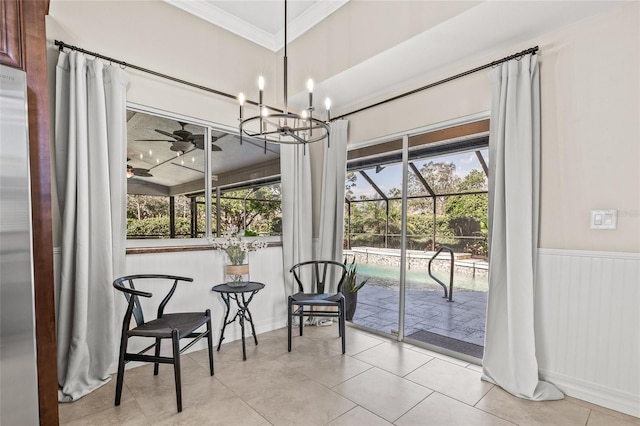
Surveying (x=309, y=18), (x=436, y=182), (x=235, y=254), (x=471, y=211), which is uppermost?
(x=309, y=18)

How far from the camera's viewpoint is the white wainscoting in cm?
200

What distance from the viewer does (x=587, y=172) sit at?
217cm

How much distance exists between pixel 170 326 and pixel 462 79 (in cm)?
307

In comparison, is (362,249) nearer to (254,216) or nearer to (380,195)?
(380,195)

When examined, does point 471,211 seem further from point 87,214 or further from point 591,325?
point 87,214

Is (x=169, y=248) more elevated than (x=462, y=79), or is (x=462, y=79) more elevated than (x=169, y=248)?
(x=462, y=79)

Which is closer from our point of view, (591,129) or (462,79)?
(591,129)

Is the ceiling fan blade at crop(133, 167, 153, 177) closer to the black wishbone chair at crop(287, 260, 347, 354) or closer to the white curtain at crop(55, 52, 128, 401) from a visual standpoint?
the white curtain at crop(55, 52, 128, 401)

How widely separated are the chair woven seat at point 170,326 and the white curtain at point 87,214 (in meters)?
0.44

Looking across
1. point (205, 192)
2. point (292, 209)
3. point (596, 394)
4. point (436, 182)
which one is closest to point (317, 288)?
point (292, 209)

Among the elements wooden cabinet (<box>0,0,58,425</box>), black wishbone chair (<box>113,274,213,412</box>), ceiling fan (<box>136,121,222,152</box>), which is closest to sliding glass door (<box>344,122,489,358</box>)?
ceiling fan (<box>136,121,222,152</box>)

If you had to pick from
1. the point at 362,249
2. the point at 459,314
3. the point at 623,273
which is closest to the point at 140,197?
the point at 362,249

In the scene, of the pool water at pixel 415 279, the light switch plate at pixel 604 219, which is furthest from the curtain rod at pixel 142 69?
the light switch plate at pixel 604 219

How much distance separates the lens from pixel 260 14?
10.4ft
